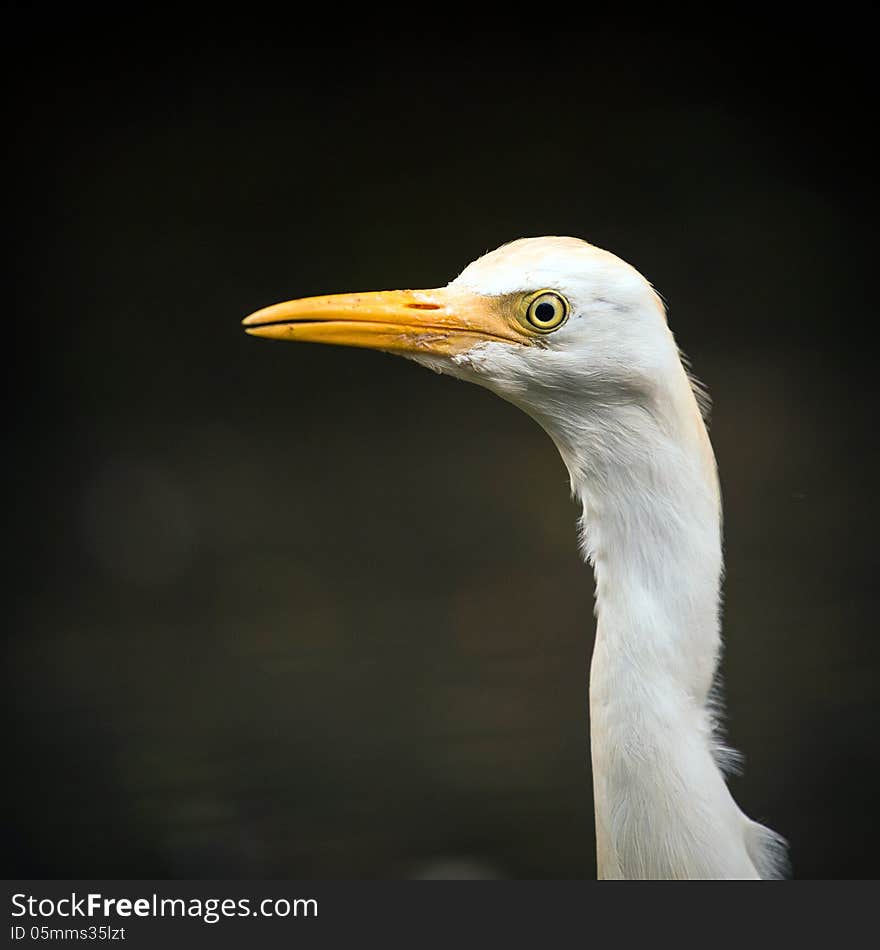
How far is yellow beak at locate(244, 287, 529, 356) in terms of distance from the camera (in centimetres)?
170

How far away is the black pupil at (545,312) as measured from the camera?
1.65 metres

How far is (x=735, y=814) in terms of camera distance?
67.6 inches

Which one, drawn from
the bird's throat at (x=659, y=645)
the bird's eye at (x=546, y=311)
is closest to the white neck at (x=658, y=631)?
the bird's throat at (x=659, y=645)

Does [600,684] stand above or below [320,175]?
below

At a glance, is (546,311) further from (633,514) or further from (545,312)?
(633,514)

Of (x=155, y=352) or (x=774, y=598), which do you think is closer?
(x=774, y=598)

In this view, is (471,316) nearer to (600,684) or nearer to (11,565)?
(600,684)

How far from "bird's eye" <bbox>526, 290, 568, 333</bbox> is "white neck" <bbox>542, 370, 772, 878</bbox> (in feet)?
0.43

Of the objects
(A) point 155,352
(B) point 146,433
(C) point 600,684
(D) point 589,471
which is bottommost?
(C) point 600,684

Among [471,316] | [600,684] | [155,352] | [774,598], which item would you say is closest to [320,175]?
[155,352]

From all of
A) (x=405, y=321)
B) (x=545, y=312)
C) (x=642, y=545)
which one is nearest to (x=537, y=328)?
(x=545, y=312)

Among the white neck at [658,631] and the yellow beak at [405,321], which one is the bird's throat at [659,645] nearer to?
the white neck at [658,631]

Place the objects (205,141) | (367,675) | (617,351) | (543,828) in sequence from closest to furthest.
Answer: (617,351)
(543,828)
(367,675)
(205,141)

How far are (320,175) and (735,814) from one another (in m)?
2.59
